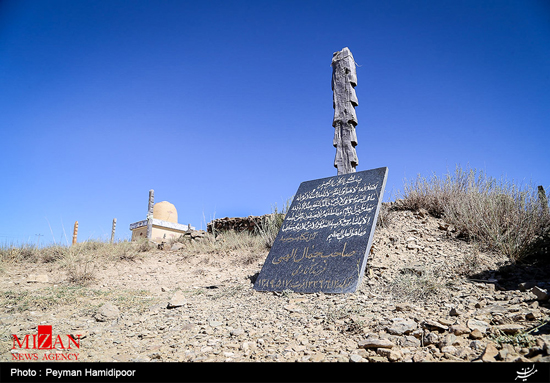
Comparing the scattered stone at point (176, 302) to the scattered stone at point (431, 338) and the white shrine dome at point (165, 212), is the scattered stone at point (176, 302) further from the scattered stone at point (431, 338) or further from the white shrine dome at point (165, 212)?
the white shrine dome at point (165, 212)

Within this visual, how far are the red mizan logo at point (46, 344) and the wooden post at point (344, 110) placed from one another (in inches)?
205

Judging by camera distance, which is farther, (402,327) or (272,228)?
(272,228)

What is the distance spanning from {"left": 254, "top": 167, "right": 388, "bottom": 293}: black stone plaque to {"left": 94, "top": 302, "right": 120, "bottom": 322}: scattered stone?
188 centimetres

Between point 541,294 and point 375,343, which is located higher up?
point 541,294

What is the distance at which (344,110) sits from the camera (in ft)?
23.3

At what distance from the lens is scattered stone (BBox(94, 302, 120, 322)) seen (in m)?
3.93

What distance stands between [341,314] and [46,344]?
2.76 m

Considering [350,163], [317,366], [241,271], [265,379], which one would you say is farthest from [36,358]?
[350,163]

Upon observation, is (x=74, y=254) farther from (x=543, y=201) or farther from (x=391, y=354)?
(x=543, y=201)

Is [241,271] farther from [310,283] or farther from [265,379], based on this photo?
[265,379]

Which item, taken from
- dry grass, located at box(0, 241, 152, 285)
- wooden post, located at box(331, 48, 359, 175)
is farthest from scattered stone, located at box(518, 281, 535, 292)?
dry grass, located at box(0, 241, 152, 285)

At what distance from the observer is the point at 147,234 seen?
15.5 metres

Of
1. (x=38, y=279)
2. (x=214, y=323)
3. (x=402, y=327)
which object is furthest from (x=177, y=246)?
(x=402, y=327)

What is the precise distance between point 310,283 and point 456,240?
2.62 m
